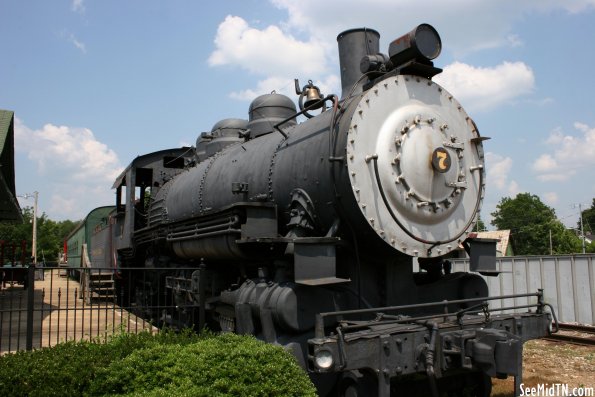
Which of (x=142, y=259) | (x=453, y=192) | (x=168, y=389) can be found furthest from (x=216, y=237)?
(x=142, y=259)

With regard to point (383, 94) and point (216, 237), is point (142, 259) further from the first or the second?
point (383, 94)

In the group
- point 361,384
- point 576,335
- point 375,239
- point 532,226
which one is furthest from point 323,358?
point 532,226

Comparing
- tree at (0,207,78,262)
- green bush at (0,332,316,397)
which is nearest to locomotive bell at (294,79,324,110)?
green bush at (0,332,316,397)

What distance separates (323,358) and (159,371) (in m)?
1.63

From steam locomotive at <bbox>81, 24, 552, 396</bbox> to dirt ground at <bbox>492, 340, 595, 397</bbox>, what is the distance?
5.22 ft

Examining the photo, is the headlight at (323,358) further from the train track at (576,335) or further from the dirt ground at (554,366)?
the train track at (576,335)

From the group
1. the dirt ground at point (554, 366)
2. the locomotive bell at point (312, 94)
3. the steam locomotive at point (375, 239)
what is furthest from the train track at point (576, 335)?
the locomotive bell at point (312, 94)

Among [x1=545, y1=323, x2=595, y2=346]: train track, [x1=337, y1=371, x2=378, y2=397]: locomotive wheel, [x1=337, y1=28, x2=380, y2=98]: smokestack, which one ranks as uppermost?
[x1=337, y1=28, x2=380, y2=98]: smokestack

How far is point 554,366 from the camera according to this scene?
7.74 metres

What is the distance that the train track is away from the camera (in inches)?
380

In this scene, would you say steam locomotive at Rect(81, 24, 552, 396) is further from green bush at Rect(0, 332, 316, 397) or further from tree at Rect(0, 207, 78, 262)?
tree at Rect(0, 207, 78, 262)

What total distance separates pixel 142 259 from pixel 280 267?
7.20 meters

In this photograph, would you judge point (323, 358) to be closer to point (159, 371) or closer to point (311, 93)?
point (159, 371)

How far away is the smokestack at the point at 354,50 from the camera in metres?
6.21
